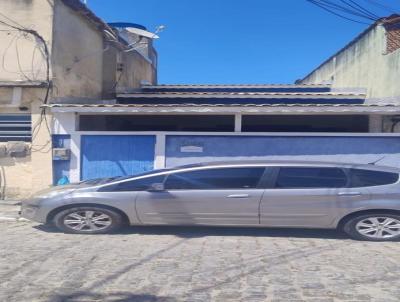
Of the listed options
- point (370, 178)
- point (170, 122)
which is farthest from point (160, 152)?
point (370, 178)

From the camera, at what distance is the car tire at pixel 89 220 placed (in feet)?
24.2

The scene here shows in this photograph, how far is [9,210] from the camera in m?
9.68

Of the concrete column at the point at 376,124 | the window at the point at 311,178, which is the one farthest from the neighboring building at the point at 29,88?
the concrete column at the point at 376,124

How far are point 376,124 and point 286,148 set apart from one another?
263cm

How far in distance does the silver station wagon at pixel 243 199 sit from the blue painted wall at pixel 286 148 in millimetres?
3306

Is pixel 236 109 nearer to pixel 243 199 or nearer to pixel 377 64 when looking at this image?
pixel 243 199

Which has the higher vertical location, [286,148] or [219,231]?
[286,148]

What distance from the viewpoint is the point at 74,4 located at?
1189 cm

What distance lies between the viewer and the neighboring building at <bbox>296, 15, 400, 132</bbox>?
14.3 metres

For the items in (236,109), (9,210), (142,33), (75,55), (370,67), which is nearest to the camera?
(9,210)

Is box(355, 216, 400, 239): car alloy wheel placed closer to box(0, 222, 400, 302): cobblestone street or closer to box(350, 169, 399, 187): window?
box(0, 222, 400, 302): cobblestone street

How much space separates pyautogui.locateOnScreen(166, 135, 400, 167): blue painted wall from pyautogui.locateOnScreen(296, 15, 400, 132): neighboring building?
1.25 meters

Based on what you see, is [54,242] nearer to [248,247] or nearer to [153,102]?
[248,247]

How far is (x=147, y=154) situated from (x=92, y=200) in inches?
142
